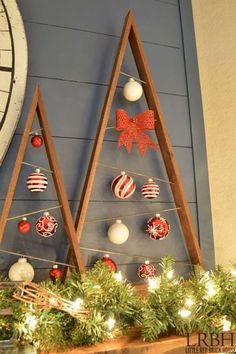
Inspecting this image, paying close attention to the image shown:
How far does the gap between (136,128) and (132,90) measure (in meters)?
0.10

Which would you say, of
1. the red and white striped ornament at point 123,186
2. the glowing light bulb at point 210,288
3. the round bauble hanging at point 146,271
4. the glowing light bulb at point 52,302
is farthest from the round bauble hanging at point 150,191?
the glowing light bulb at point 52,302

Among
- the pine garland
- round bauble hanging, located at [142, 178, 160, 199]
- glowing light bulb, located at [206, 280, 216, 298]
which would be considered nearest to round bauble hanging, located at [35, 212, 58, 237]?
the pine garland

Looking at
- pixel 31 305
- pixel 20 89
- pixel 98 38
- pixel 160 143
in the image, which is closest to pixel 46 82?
pixel 20 89

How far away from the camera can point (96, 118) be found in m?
1.03

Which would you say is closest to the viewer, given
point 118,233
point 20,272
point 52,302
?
point 52,302

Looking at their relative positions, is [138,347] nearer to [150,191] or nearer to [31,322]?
[31,322]

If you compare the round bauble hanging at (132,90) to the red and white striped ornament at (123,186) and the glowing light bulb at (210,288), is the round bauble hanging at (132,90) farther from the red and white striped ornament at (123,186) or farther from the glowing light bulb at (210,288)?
the glowing light bulb at (210,288)

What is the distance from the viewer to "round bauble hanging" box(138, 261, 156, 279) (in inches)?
37.4

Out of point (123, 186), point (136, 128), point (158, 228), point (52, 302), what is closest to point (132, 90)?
point (136, 128)

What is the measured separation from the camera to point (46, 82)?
1.02 meters

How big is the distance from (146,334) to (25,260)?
0.32m

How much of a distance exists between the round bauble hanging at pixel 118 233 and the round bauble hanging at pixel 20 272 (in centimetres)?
21

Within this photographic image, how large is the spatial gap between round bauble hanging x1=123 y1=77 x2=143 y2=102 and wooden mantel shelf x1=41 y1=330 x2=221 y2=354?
1.92ft

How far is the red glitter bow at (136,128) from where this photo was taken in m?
0.96
